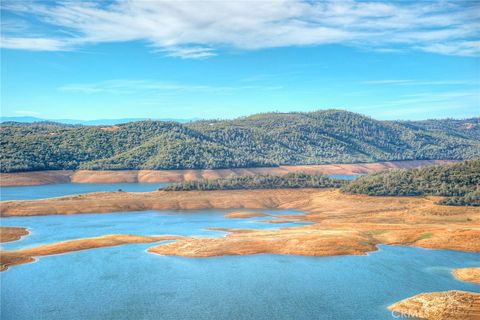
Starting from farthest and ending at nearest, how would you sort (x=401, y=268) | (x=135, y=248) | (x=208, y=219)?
(x=208, y=219) → (x=135, y=248) → (x=401, y=268)

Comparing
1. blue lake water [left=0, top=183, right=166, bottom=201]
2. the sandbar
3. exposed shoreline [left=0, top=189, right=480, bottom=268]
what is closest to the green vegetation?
exposed shoreline [left=0, top=189, right=480, bottom=268]

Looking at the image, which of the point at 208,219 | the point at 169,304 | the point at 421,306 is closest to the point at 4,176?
the point at 208,219

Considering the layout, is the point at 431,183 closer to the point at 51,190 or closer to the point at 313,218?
the point at 313,218

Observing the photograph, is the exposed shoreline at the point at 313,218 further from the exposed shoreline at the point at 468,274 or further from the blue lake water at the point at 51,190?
the blue lake water at the point at 51,190

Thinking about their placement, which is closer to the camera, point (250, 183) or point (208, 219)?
point (208, 219)

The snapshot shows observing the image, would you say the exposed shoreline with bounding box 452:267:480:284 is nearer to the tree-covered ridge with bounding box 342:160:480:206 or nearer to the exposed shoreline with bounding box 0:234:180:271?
the exposed shoreline with bounding box 0:234:180:271

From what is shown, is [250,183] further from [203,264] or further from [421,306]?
[421,306]
